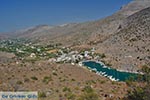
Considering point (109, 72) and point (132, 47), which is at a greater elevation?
point (132, 47)

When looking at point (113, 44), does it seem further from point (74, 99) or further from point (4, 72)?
point (74, 99)

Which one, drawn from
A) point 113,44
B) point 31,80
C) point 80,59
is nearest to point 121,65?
point 80,59

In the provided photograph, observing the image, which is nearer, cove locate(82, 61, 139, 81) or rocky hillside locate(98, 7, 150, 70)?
cove locate(82, 61, 139, 81)

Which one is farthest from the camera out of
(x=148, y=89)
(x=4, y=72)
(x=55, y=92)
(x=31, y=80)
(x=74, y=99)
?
(x=4, y=72)

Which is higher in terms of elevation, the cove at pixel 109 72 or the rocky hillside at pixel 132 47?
the rocky hillside at pixel 132 47

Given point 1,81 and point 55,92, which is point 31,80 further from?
point 55,92

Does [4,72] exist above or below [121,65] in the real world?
above

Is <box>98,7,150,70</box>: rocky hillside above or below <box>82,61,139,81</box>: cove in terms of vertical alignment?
above

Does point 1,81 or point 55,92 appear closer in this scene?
point 55,92

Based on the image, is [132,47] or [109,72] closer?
[109,72]

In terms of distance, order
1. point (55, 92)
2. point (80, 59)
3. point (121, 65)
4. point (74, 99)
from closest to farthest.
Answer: point (74, 99) < point (55, 92) < point (121, 65) < point (80, 59)

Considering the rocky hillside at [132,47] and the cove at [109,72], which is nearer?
the cove at [109,72]
